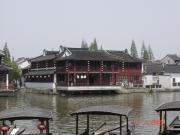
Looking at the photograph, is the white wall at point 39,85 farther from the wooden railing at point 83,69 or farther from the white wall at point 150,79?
the white wall at point 150,79

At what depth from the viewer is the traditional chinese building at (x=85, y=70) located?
2352 inches

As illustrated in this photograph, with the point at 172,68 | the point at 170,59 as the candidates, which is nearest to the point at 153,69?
the point at 172,68

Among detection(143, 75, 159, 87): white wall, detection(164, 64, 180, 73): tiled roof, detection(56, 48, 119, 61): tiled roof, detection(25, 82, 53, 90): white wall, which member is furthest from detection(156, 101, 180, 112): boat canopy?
detection(164, 64, 180, 73): tiled roof

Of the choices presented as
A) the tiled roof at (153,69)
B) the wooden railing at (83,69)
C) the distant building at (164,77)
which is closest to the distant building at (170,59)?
the tiled roof at (153,69)

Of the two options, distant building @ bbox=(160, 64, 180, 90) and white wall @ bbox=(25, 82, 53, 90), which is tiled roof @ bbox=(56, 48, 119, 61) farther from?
distant building @ bbox=(160, 64, 180, 90)

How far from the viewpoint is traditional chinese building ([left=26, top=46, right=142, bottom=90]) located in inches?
2352

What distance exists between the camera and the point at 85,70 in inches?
2384

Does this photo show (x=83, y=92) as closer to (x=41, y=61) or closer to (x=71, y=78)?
(x=71, y=78)

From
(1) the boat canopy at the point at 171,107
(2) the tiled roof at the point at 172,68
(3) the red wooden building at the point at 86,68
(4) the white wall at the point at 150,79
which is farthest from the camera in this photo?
(2) the tiled roof at the point at 172,68

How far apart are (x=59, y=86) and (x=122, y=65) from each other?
43.2ft

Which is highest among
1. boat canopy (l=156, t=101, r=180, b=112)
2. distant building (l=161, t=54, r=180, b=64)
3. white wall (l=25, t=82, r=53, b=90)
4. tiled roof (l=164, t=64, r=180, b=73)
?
distant building (l=161, t=54, r=180, b=64)

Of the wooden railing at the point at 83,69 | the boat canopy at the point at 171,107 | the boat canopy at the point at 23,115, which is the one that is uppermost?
the wooden railing at the point at 83,69

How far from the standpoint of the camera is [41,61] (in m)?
71.2

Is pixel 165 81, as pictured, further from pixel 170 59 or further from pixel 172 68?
pixel 170 59
